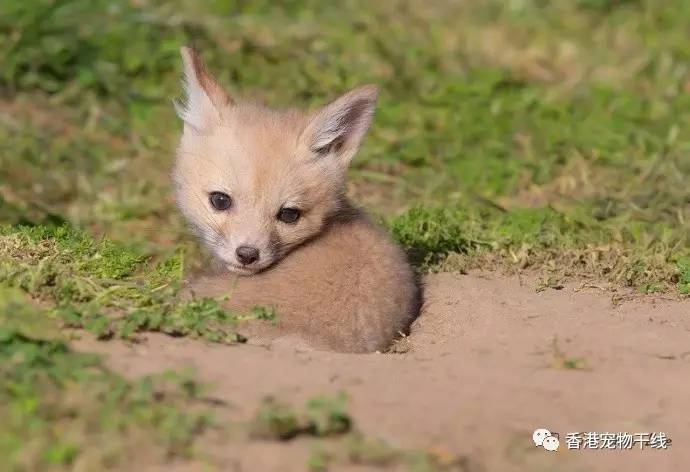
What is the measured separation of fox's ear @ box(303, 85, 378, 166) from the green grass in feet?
2.86

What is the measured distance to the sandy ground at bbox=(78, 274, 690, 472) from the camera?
3.76 metres

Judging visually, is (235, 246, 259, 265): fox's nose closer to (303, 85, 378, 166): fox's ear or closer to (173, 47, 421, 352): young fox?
(173, 47, 421, 352): young fox

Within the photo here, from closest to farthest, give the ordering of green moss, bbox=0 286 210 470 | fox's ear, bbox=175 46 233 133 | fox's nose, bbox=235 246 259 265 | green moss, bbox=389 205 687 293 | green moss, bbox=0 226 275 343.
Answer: green moss, bbox=0 286 210 470 < green moss, bbox=0 226 275 343 < fox's nose, bbox=235 246 259 265 < fox's ear, bbox=175 46 233 133 < green moss, bbox=389 205 687 293

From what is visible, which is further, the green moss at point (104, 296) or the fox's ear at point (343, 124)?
the fox's ear at point (343, 124)

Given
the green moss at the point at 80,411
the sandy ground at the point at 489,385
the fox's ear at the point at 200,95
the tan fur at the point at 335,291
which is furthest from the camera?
the fox's ear at the point at 200,95

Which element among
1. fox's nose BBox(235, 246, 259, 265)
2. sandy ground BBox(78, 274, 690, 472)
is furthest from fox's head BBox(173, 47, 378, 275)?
sandy ground BBox(78, 274, 690, 472)

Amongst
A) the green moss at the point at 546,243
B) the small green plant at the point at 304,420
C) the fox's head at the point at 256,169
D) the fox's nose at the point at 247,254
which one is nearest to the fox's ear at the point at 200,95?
the fox's head at the point at 256,169

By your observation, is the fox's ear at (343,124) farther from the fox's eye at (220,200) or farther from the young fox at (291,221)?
the fox's eye at (220,200)

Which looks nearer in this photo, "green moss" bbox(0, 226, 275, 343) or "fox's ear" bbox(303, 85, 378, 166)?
"green moss" bbox(0, 226, 275, 343)

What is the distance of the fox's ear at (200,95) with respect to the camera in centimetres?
570

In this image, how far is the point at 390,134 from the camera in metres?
9.01

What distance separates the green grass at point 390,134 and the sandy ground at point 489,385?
422 mm

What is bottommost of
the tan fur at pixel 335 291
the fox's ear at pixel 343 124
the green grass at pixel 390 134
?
the green grass at pixel 390 134

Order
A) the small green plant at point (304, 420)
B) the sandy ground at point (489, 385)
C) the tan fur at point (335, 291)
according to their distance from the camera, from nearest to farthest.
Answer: the small green plant at point (304, 420)
the sandy ground at point (489, 385)
the tan fur at point (335, 291)
